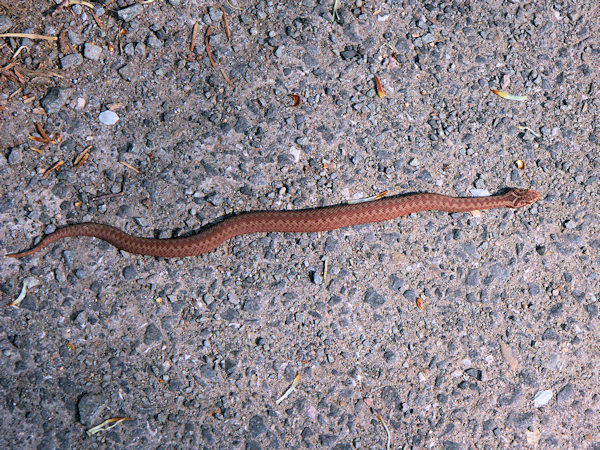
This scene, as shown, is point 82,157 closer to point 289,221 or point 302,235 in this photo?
point 289,221

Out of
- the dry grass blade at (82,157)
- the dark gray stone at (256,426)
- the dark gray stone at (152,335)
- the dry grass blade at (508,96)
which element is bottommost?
the dark gray stone at (256,426)

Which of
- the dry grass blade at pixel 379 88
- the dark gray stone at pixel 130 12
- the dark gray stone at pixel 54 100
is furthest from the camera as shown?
the dry grass blade at pixel 379 88

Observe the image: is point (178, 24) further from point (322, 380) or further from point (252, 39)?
point (322, 380)

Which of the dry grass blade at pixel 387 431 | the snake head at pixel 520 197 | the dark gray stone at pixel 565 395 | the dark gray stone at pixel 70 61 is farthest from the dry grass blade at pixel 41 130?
the dark gray stone at pixel 565 395

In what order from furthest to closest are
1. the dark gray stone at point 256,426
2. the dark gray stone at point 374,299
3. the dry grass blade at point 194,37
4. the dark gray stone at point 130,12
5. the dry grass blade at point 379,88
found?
1. the dry grass blade at point 379,88
2. the dry grass blade at point 194,37
3. the dark gray stone at point 130,12
4. the dark gray stone at point 374,299
5. the dark gray stone at point 256,426

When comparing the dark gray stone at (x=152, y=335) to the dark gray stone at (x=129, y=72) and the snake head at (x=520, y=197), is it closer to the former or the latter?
the dark gray stone at (x=129, y=72)

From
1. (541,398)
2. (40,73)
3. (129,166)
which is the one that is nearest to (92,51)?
(40,73)

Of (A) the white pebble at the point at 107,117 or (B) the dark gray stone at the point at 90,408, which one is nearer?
(B) the dark gray stone at the point at 90,408
